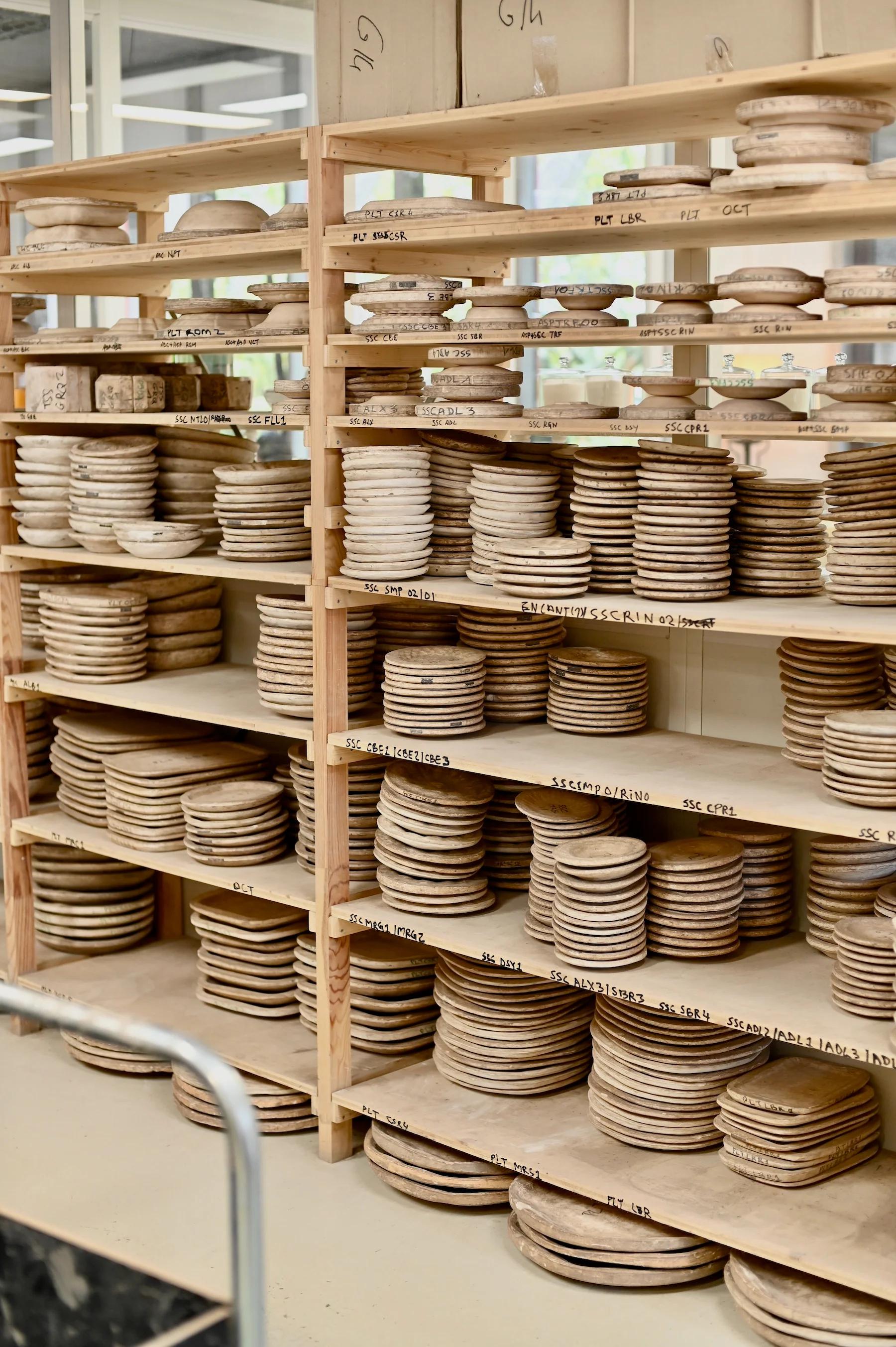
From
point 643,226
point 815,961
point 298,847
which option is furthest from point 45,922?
point 643,226

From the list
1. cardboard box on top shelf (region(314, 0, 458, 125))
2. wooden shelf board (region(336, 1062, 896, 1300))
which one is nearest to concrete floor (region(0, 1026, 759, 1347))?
wooden shelf board (region(336, 1062, 896, 1300))

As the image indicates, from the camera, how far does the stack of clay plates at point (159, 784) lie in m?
4.76

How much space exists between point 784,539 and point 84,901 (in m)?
2.82

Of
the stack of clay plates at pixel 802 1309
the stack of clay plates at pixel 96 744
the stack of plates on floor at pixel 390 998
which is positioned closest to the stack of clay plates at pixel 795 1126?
the stack of clay plates at pixel 802 1309

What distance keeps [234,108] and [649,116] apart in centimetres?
385

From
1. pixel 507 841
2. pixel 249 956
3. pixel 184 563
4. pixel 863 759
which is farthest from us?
pixel 249 956

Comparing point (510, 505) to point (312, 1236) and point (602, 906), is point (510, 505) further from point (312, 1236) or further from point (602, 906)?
point (312, 1236)

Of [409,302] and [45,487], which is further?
[45,487]

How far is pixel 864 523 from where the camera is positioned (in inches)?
129

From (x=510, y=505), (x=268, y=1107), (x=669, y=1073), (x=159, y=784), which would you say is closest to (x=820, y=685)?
(x=510, y=505)

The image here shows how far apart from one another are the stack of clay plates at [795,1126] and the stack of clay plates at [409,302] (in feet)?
6.17

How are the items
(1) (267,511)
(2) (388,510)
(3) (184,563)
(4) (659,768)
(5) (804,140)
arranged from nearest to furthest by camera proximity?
(5) (804,140) → (4) (659,768) → (2) (388,510) → (1) (267,511) → (3) (184,563)

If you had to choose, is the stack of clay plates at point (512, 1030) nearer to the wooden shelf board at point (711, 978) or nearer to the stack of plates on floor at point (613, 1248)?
the wooden shelf board at point (711, 978)

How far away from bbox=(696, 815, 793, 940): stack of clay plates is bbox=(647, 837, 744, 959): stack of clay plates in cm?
11
